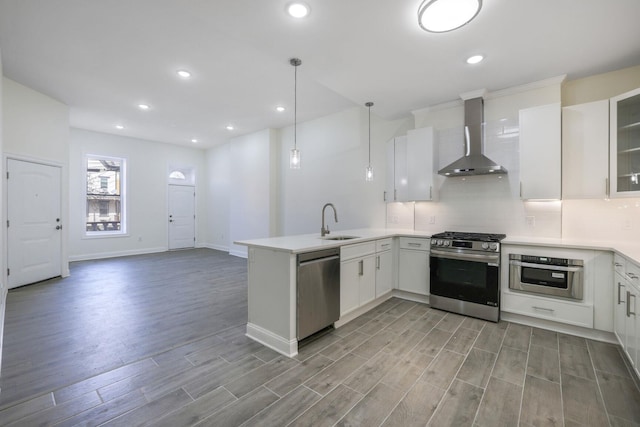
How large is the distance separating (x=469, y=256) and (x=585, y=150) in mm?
1646

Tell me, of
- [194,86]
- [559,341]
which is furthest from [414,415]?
[194,86]

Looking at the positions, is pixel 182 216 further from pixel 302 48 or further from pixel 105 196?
pixel 302 48

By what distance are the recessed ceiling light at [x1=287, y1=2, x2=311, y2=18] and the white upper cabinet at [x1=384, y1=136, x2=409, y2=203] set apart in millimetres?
2527

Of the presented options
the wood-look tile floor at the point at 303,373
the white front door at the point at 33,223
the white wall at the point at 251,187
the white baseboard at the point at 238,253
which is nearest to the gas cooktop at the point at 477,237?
the wood-look tile floor at the point at 303,373

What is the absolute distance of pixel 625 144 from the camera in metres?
2.74

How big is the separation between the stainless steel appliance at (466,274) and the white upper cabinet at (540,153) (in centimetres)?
66

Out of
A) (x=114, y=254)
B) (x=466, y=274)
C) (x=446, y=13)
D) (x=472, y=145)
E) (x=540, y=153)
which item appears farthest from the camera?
(x=114, y=254)

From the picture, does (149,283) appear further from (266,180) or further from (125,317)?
(266,180)

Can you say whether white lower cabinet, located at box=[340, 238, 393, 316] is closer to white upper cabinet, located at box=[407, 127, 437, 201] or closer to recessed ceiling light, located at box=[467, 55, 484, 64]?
white upper cabinet, located at box=[407, 127, 437, 201]

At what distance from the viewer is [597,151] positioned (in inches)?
115

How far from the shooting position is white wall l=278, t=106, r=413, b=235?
480 cm

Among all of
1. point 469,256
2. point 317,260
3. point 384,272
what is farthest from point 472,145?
point 317,260

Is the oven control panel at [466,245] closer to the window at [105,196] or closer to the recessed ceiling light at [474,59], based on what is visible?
the recessed ceiling light at [474,59]

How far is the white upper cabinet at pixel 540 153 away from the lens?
10.1 feet
